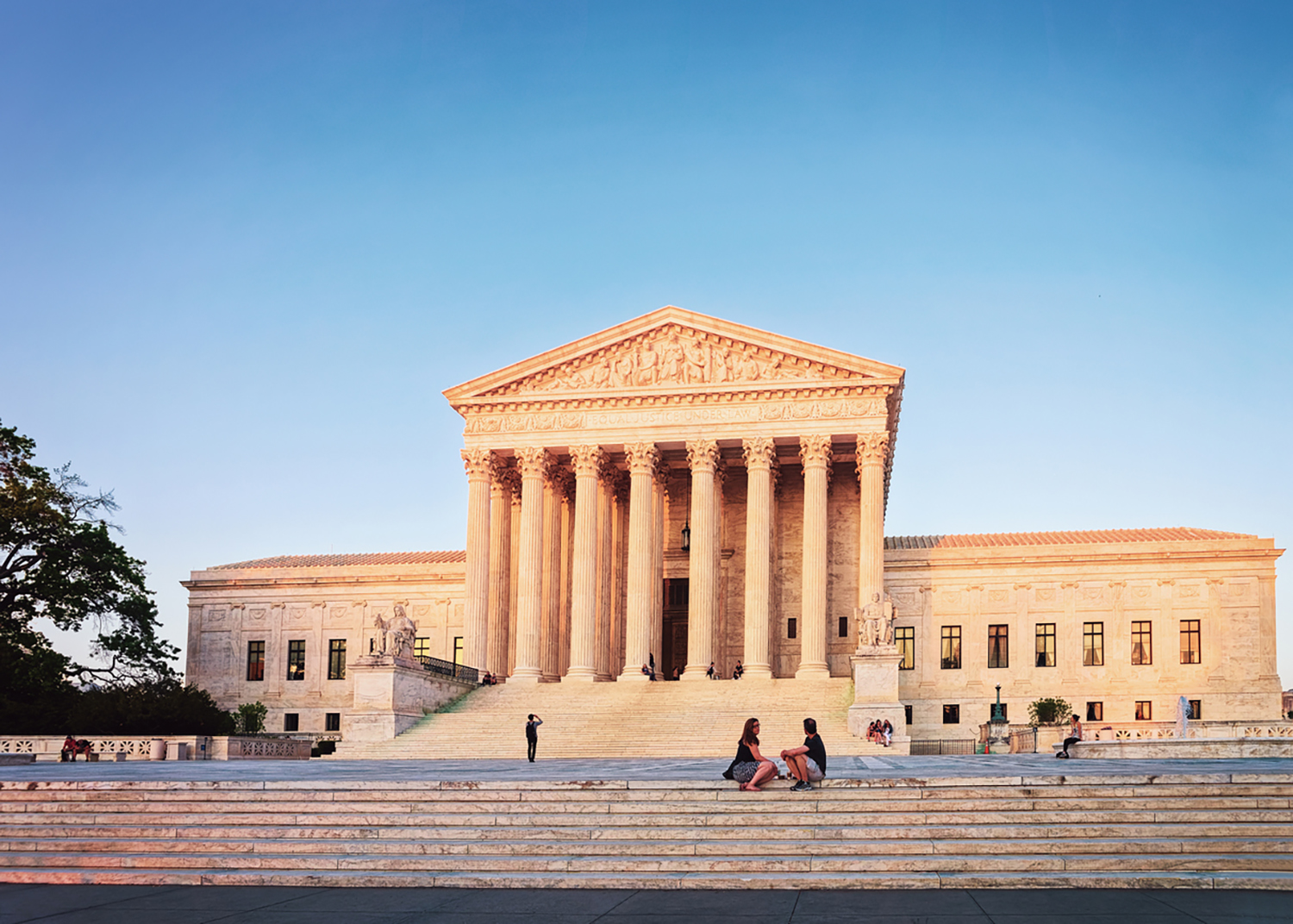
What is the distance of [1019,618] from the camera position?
60.1 meters

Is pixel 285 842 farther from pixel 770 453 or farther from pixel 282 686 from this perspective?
pixel 282 686

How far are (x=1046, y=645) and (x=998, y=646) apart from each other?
206 cm

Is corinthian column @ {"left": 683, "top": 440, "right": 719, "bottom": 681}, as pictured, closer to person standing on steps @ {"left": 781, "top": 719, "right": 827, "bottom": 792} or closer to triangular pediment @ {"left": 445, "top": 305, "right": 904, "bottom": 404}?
triangular pediment @ {"left": 445, "top": 305, "right": 904, "bottom": 404}

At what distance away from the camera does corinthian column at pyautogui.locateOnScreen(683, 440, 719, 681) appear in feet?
180

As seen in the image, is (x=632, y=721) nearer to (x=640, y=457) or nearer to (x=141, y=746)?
(x=640, y=457)

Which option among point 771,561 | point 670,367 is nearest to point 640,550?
point 771,561

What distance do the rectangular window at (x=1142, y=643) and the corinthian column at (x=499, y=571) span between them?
27567 millimetres

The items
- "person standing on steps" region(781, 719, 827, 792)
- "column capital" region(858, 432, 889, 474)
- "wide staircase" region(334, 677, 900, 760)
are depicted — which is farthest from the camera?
"column capital" region(858, 432, 889, 474)

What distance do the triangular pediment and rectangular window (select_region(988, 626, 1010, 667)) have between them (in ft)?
44.9

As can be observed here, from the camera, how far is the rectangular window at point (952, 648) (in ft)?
199

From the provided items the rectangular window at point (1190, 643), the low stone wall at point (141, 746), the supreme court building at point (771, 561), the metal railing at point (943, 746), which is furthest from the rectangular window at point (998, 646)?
the low stone wall at point (141, 746)

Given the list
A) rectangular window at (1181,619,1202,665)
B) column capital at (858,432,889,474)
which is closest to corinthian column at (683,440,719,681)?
column capital at (858,432,889,474)

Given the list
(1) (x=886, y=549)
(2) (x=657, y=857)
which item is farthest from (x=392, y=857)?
(1) (x=886, y=549)

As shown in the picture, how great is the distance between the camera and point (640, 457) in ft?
185
